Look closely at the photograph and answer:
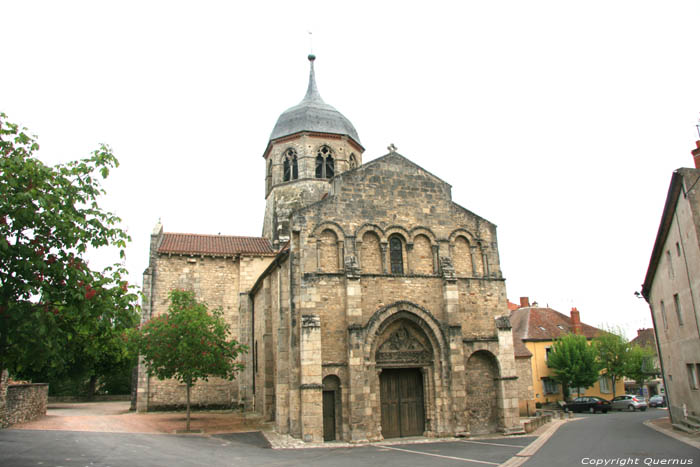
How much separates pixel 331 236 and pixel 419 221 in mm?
3830

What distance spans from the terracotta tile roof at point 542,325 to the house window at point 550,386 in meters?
3.14

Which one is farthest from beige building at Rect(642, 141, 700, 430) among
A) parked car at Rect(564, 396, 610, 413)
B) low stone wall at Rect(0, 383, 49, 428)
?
low stone wall at Rect(0, 383, 49, 428)

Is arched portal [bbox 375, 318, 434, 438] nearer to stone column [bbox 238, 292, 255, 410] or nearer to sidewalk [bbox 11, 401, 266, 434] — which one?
sidewalk [bbox 11, 401, 266, 434]

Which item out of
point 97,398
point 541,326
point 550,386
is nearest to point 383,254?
point 550,386

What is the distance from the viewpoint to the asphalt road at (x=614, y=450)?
490 inches

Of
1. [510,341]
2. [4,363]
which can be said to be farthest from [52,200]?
[510,341]

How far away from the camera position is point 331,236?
19.1 m

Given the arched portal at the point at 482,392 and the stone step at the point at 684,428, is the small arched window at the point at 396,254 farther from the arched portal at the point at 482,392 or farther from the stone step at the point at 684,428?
the stone step at the point at 684,428

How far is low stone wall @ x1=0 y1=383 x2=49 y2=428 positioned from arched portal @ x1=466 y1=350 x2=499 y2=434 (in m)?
17.9

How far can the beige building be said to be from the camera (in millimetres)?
15984

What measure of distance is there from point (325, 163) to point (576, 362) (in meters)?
22.5

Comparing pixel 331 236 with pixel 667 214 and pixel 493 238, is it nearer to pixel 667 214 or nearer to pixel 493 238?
pixel 493 238

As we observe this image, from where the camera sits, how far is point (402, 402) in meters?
18.9

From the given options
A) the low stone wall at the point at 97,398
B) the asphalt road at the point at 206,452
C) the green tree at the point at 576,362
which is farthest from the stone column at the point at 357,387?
the low stone wall at the point at 97,398
